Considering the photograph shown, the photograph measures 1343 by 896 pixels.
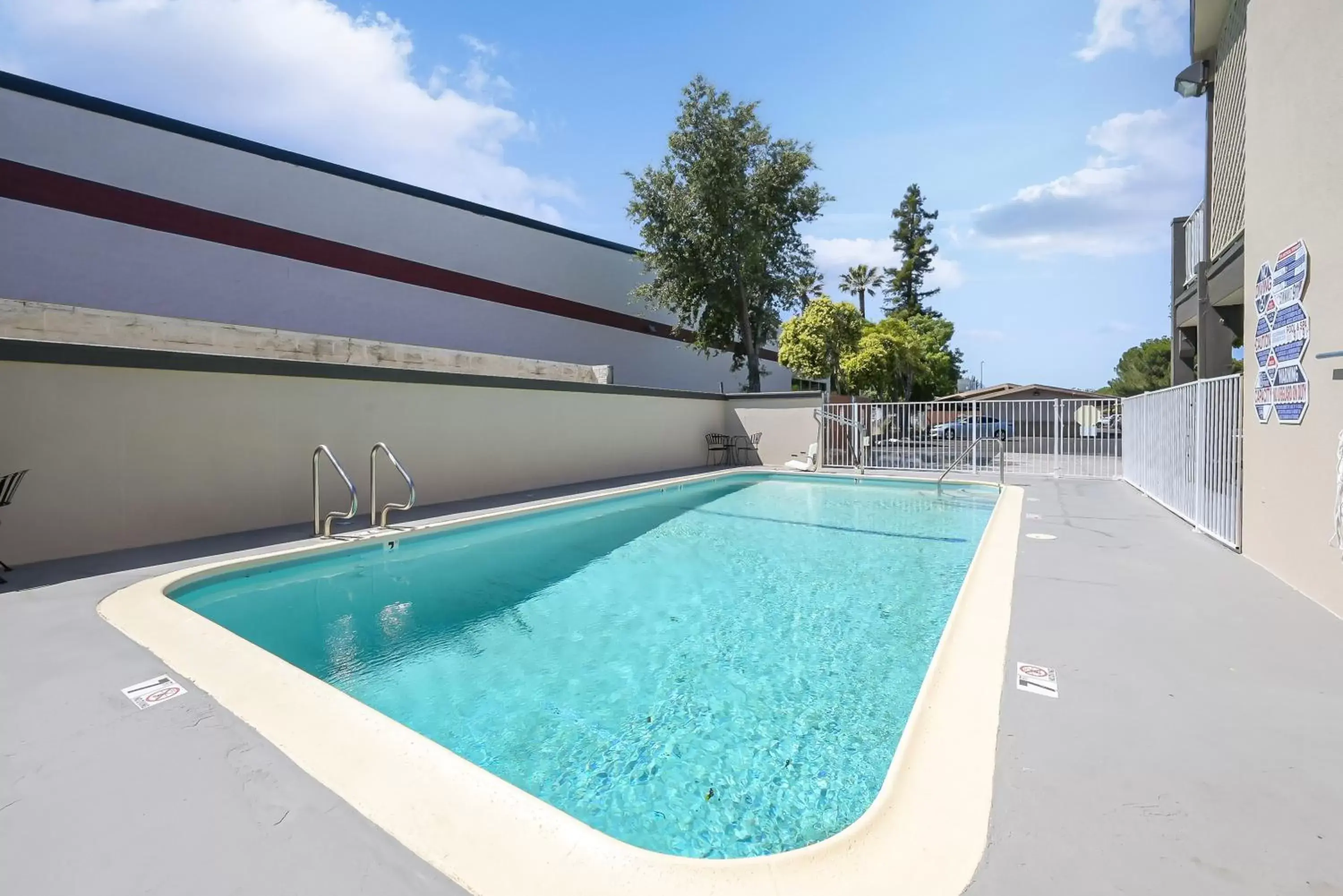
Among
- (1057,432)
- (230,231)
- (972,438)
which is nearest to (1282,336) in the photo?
(1057,432)

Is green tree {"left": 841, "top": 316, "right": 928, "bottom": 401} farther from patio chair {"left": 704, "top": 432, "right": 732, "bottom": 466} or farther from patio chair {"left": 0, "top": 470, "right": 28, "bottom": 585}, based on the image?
patio chair {"left": 0, "top": 470, "right": 28, "bottom": 585}

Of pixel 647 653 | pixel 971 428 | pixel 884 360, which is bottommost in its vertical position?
pixel 647 653

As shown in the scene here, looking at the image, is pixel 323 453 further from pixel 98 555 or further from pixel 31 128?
pixel 31 128

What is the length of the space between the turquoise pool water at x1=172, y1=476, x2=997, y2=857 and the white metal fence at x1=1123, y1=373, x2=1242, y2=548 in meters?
2.26

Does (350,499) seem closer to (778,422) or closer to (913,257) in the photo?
(778,422)

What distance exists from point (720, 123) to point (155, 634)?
69.2 feet

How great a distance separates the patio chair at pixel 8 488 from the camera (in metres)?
4.72

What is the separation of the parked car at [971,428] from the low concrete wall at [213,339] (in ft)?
36.4

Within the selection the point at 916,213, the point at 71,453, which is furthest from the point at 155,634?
the point at 916,213

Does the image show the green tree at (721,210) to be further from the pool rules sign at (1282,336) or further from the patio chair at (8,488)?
the patio chair at (8,488)

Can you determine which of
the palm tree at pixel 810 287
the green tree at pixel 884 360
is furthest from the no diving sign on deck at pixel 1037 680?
the green tree at pixel 884 360

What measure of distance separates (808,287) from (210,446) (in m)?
20.0

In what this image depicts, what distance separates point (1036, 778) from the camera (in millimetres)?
1983

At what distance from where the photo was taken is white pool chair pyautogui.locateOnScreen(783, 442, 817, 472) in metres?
13.8
